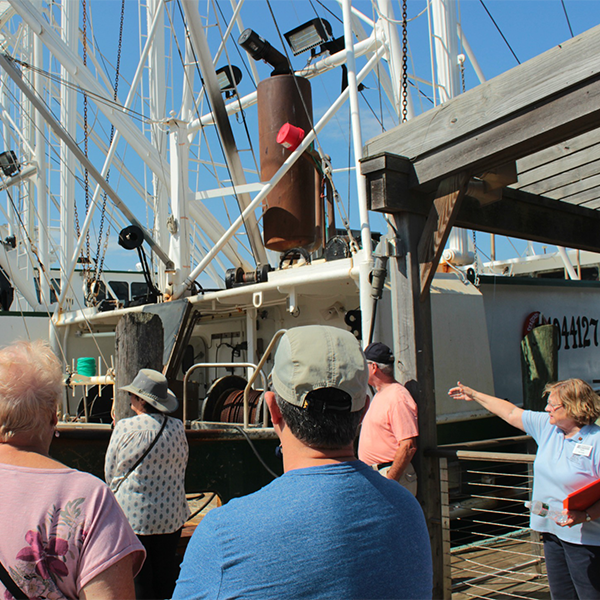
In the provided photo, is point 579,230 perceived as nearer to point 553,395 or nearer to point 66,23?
point 553,395

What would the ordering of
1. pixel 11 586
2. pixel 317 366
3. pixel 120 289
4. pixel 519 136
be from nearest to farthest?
1. pixel 317 366
2. pixel 11 586
3. pixel 519 136
4. pixel 120 289

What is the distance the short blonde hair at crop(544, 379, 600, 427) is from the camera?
318 cm

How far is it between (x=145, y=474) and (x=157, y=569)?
0.61m

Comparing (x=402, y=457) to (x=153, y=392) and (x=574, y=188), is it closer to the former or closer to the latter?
(x=153, y=392)

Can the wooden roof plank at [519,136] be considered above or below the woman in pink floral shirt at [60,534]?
above

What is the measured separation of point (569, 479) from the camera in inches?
125

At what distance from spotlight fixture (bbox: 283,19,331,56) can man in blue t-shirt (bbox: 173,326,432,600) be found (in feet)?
27.6

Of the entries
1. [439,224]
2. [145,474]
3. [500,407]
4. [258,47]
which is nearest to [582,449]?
[500,407]

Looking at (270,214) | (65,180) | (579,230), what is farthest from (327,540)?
(65,180)

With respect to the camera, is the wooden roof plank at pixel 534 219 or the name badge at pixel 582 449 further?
the wooden roof plank at pixel 534 219

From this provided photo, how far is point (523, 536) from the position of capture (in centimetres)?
668

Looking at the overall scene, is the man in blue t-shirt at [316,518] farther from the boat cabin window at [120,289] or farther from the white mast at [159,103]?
the boat cabin window at [120,289]

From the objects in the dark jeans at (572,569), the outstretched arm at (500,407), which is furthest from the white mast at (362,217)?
the dark jeans at (572,569)

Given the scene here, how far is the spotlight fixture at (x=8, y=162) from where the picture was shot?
15438 mm
